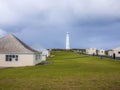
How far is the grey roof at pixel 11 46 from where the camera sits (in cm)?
4731

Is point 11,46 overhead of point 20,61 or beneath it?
overhead

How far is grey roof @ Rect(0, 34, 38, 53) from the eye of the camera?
1863 inches

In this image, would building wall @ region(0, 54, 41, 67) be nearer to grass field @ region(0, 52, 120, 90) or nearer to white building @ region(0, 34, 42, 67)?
white building @ region(0, 34, 42, 67)

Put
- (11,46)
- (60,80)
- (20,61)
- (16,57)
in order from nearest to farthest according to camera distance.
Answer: (60,80) < (20,61) < (16,57) < (11,46)

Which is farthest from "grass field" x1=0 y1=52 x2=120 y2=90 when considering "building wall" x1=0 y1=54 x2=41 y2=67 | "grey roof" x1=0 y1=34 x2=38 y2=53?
"grey roof" x1=0 y1=34 x2=38 y2=53

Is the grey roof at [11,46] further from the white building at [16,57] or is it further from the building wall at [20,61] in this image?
the building wall at [20,61]

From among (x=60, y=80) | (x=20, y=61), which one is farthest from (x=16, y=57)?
(x=60, y=80)

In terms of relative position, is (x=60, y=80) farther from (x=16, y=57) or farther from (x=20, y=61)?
(x=16, y=57)

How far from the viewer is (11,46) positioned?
160 ft

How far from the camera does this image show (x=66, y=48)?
158 m

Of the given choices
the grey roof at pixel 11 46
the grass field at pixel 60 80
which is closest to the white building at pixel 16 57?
the grey roof at pixel 11 46

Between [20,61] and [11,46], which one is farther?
[11,46]

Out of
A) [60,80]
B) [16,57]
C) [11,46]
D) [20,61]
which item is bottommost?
[60,80]

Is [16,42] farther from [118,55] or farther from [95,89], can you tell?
[118,55]
